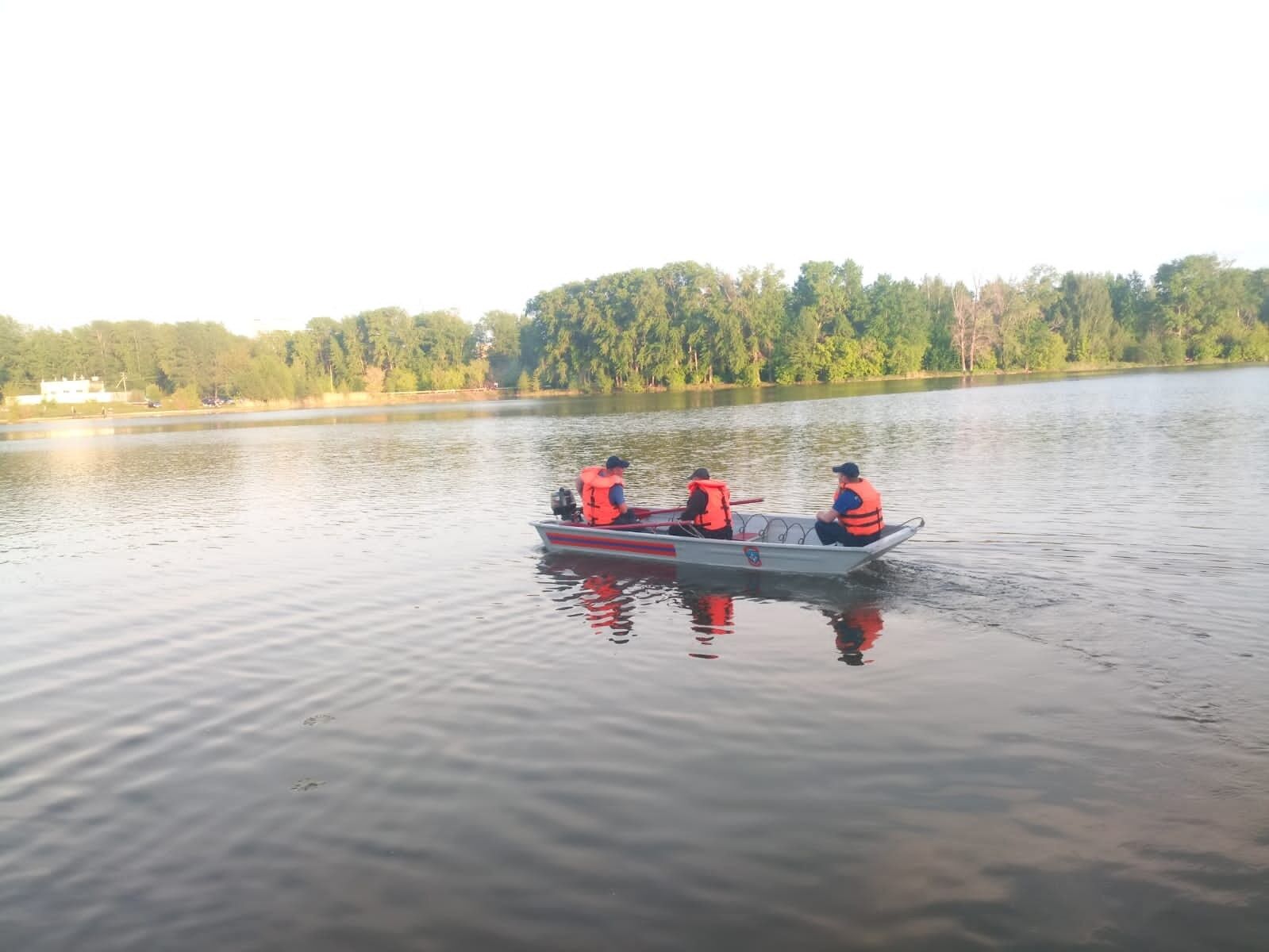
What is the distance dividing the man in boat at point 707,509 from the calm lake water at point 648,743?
1.10 meters

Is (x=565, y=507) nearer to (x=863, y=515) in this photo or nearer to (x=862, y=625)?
(x=863, y=515)

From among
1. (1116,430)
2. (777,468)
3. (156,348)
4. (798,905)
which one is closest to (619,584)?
(798,905)

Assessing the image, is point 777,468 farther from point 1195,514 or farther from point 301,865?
point 301,865

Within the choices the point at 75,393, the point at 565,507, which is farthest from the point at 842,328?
the point at 75,393

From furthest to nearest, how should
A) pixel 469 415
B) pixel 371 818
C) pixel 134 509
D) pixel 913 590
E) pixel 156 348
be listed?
1. pixel 156 348
2. pixel 469 415
3. pixel 134 509
4. pixel 913 590
5. pixel 371 818

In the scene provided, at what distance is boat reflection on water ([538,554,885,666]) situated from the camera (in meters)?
11.5

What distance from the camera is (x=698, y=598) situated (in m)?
13.8

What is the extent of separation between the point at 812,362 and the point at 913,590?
9880cm

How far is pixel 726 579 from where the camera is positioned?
14.7m

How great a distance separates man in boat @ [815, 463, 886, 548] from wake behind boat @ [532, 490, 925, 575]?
0.28 m

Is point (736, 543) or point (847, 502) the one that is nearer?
point (847, 502)

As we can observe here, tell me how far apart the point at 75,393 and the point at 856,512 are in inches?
5629

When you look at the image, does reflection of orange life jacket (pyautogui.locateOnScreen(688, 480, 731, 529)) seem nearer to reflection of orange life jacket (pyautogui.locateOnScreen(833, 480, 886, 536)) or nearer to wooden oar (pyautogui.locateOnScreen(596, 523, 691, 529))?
wooden oar (pyautogui.locateOnScreen(596, 523, 691, 529))

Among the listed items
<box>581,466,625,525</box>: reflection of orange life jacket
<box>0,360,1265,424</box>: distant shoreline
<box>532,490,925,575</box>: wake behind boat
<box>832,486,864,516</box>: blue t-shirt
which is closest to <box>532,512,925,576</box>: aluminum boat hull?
Answer: <box>532,490,925,575</box>: wake behind boat
